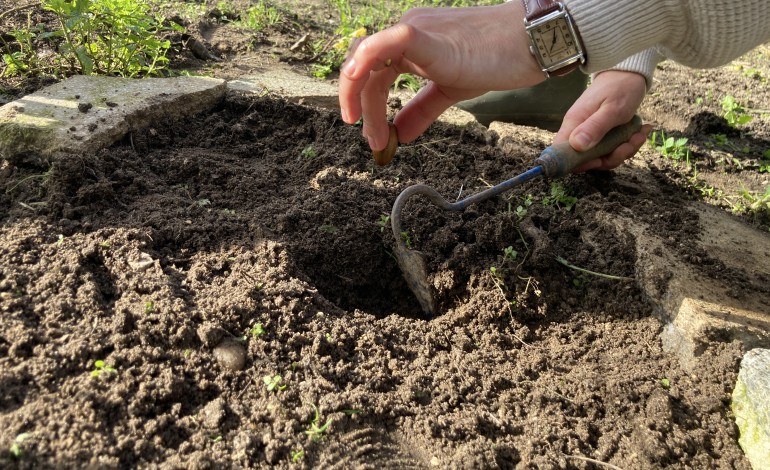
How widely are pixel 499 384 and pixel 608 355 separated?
1.41 feet

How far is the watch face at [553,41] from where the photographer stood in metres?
1.64

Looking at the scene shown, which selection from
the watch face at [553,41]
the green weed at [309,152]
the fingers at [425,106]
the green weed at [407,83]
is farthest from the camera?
the green weed at [407,83]

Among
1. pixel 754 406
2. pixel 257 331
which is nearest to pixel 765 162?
pixel 754 406

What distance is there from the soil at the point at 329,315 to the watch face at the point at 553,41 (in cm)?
77

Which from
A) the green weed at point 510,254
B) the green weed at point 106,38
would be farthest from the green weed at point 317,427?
the green weed at point 106,38

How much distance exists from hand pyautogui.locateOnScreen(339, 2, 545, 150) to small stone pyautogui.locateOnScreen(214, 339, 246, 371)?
2.51ft

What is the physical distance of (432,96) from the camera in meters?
2.16

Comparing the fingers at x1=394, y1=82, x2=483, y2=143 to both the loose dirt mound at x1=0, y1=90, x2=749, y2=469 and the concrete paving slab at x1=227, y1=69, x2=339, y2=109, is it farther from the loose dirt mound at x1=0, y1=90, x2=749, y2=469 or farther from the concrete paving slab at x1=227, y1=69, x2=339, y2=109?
the concrete paving slab at x1=227, y1=69, x2=339, y2=109

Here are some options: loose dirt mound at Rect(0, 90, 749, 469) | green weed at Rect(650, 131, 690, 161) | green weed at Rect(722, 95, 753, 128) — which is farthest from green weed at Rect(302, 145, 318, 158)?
Answer: green weed at Rect(722, 95, 753, 128)

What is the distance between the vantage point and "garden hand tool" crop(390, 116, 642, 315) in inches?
87.4

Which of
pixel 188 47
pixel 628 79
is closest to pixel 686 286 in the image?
pixel 628 79

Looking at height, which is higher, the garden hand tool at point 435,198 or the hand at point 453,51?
the hand at point 453,51

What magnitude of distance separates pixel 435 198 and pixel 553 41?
0.80m

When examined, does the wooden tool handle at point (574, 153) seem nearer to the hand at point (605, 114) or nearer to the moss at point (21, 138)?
the hand at point (605, 114)
